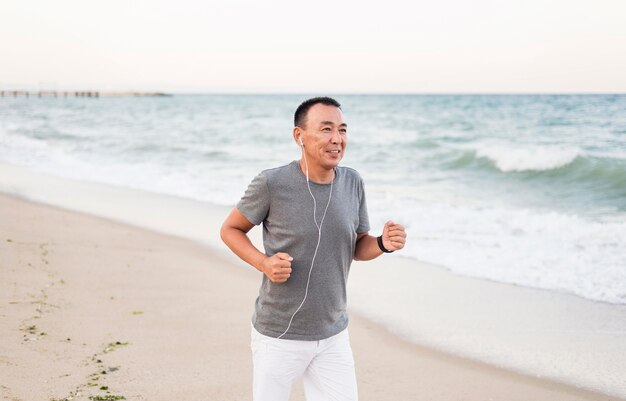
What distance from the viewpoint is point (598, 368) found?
208 inches

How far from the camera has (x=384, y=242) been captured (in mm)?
2990

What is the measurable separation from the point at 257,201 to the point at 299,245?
0.27 m

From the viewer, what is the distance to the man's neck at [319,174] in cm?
290

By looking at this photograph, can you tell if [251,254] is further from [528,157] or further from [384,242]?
[528,157]

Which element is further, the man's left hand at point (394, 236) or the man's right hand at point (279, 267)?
the man's left hand at point (394, 236)

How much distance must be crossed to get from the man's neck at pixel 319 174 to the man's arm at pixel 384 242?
35 centimetres

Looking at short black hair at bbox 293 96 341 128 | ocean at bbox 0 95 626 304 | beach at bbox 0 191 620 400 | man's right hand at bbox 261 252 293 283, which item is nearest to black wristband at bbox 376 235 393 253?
man's right hand at bbox 261 252 293 283

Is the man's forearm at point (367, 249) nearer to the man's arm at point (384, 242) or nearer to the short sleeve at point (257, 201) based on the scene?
the man's arm at point (384, 242)

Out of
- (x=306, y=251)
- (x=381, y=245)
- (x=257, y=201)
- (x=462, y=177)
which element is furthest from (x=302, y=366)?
(x=462, y=177)

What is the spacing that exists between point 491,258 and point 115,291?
5.04 meters

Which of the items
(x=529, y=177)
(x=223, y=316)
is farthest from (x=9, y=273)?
(x=529, y=177)

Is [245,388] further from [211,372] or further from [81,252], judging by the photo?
[81,252]

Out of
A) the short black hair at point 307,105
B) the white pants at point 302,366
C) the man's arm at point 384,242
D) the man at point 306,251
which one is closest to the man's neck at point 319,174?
the man at point 306,251

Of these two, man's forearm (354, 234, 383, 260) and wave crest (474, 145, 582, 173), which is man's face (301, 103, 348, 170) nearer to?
man's forearm (354, 234, 383, 260)
